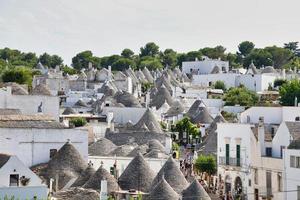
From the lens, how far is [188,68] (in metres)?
121

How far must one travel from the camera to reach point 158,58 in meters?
155

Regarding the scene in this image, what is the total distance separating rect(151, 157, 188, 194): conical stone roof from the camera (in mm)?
36781

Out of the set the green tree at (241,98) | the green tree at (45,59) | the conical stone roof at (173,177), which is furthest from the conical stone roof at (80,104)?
the green tree at (45,59)

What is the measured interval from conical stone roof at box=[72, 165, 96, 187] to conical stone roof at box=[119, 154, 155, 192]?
181cm

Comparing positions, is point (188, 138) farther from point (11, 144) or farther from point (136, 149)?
point (11, 144)

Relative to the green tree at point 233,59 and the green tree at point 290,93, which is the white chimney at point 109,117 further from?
the green tree at point 233,59

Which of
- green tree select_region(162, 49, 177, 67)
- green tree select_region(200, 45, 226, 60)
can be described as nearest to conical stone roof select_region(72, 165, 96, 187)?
green tree select_region(200, 45, 226, 60)

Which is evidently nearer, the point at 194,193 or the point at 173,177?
the point at 194,193

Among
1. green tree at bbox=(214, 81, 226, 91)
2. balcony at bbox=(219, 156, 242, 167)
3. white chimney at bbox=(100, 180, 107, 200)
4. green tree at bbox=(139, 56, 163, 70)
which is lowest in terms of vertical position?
white chimney at bbox=(100, 180, 107, 200)

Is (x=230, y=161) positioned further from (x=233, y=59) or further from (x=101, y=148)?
(x=233, y=59)

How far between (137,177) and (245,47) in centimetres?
11973

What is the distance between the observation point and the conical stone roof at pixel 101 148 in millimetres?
47781

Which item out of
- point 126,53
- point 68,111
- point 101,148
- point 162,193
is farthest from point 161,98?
point 126,53

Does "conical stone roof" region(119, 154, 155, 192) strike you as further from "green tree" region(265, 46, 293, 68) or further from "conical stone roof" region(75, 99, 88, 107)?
"green tree" region(265, 46, 293, 68)
